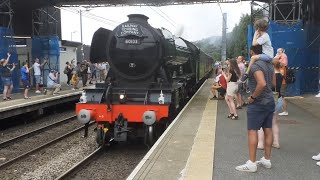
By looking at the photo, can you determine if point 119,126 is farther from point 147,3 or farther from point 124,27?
point 147,3

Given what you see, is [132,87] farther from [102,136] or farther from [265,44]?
[265,44]

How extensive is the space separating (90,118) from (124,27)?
2.34 m

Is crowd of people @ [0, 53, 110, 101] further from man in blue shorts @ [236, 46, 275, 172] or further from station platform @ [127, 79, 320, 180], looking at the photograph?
man in blue shorts @ [236, 46, 275, 172]

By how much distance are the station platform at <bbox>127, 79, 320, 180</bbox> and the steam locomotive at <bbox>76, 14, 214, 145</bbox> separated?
661mm

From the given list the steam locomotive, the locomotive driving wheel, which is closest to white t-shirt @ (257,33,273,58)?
the steam locomotive

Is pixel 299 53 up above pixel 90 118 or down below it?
above

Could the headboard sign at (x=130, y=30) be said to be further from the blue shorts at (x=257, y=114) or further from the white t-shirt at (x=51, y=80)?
the white t-shirt at (x=51, y=80)

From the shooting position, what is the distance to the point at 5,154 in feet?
32.4

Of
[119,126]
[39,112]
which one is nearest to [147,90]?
[119,126]

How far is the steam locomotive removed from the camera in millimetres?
9070

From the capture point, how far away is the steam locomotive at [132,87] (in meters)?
9.07

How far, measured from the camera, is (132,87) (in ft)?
33.0

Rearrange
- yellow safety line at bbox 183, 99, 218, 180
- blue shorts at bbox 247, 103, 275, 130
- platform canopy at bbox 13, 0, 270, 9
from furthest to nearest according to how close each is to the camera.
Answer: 1. platform canopy at bbox 13, 0, 270, 9
2. blue shorts at bbox 247, 103, 275, 130
3. yellow safety line at bbox 183, 99, 218, 180

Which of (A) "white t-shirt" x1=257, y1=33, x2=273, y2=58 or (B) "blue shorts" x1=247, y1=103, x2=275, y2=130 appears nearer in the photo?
(B) "blue shorts" x1=247, y1=103, x2=275, y2=130
